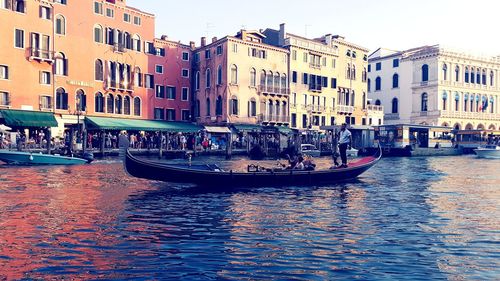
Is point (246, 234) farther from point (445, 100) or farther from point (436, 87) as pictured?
point (445, 100)

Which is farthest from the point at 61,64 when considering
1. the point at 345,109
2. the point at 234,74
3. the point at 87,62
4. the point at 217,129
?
the point at 345,109

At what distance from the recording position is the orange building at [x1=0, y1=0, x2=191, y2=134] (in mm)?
32156

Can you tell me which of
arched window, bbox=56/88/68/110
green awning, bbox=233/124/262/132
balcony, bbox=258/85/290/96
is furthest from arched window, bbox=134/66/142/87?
balcony, bbox=258/85/290/96

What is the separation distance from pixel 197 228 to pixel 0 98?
27.4m

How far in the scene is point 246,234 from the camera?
8.95 metres

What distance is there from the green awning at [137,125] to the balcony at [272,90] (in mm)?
7869

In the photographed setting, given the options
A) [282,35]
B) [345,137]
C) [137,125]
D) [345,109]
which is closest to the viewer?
[345,137]

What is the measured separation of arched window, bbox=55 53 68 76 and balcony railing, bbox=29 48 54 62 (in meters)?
0.65

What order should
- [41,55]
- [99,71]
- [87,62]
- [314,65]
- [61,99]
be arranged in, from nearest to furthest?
1. [41,55]
2. [61,99]
3. [87,62]
4. [99,71]
5. [314,65]

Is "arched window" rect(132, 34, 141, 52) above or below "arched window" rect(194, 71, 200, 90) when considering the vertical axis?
above

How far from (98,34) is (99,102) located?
18.3ft

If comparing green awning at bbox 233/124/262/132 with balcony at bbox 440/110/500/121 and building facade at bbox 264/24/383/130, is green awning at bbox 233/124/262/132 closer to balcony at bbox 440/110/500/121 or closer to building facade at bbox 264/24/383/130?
building facade at bbox 264/24/383/130

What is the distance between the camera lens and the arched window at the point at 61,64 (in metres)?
34.4

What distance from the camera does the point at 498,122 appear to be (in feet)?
208
